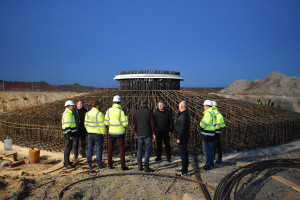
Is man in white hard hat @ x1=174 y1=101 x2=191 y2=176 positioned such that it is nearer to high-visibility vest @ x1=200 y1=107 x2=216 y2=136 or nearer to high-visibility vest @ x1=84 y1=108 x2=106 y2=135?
high-visibility vest @ x1=200 y1=107 x2=216 y2=136

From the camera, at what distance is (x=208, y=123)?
6.30 meters

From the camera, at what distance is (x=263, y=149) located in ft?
31.1

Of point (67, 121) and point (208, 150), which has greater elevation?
point (67, 121)

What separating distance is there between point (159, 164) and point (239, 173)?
8.14 feet

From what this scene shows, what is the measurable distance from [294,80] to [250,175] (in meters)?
48.8

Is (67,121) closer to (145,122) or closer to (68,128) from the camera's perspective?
(68,128)

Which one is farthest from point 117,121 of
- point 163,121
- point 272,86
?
point 272,86

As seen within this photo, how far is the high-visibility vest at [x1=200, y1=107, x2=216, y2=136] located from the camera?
20.7 feet

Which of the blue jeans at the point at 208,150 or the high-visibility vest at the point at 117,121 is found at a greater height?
the high-visibility vest at the point at 117,121

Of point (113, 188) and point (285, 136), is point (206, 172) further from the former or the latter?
point (285, 136)

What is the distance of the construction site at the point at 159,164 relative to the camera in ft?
17.1

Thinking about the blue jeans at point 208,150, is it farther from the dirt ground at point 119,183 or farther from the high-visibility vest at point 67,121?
the high-visibility vest at point 67,121

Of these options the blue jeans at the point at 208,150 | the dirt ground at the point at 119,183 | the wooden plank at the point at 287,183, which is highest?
the blue jeans at the point at 208,150

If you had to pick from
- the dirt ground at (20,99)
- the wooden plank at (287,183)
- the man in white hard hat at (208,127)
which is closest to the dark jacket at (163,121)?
the man in white hard hat at (208,127)
